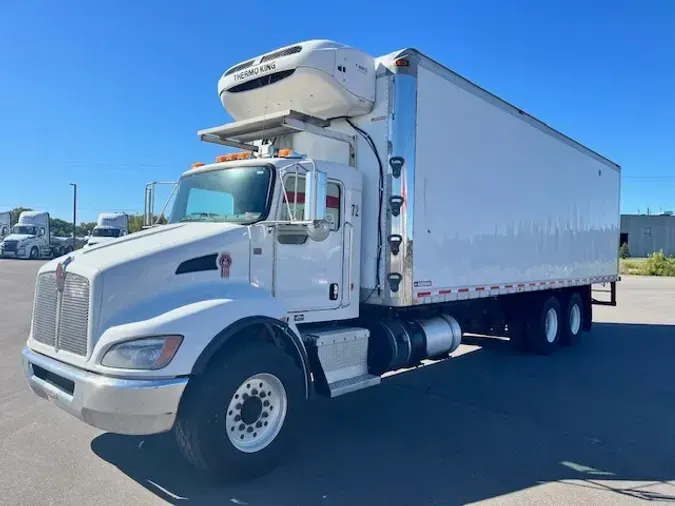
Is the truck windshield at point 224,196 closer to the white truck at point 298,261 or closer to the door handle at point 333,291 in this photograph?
the white truck at point 298,261

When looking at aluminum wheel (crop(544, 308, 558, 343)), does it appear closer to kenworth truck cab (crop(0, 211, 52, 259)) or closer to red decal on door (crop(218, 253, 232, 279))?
red decal on door (crop(218, 253, 232, 279))

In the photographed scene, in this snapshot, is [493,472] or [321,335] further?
[321,335]

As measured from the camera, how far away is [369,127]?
6.39 m

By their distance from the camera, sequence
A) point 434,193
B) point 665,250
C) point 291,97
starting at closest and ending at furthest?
point 291,97 < point 434,193 < point 665,250

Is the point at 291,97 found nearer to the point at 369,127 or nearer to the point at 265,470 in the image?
the point at 369,127

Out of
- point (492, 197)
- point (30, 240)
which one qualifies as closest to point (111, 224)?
point (30, 240)

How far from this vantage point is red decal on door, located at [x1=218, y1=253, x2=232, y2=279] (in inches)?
188

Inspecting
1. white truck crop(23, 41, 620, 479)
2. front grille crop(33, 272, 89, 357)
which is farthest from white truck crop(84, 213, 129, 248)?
front grille crop(33, 272, 89, 357)

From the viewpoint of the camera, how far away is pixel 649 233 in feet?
221

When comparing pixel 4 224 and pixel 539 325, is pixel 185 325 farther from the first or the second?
pixel 4 224

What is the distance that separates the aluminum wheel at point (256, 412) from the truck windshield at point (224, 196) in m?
1.55

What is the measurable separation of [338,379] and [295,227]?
5.60ft

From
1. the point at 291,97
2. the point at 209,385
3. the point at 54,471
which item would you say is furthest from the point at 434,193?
the point at 54,471

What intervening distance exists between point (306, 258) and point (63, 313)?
2274 mm
